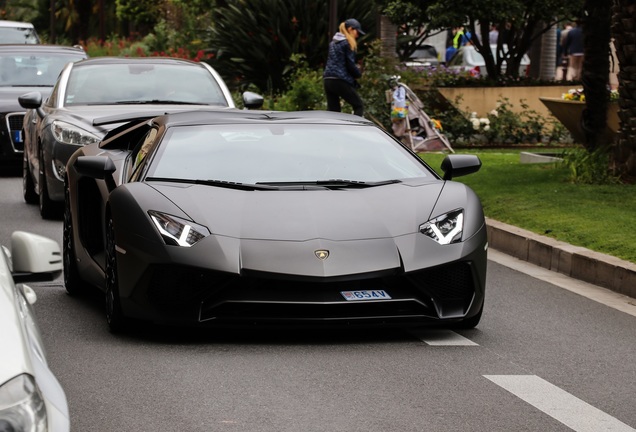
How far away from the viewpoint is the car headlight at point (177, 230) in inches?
292

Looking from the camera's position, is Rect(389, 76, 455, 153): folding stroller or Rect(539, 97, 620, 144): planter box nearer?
Rect(539, 97, 620, 144): planter box

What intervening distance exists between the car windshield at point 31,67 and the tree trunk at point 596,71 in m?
6.98

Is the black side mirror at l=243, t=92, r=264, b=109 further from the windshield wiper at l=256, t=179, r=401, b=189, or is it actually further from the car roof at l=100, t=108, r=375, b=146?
the windshield wiper at l=256, t=179, r=401, b=189

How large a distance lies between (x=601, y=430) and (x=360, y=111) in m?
15.0

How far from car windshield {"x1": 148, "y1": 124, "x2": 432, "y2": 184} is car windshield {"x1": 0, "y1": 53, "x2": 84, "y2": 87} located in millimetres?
11518

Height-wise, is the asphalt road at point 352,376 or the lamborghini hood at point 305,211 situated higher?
the lamborghini hood at point 305,211

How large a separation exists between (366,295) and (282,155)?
136cm

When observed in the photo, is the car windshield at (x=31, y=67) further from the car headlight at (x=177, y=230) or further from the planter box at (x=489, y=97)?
the car headlight at (x=177, y=230)

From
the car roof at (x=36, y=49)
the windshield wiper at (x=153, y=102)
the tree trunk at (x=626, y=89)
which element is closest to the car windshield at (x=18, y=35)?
the car roof at (x=36, y=49)

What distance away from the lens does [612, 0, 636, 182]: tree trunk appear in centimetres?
1506

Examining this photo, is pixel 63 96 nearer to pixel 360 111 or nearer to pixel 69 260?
pixel 69 260

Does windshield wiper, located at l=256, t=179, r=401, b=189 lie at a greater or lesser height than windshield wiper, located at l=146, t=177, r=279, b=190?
lesser

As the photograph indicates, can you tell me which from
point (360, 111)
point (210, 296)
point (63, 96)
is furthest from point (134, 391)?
point (360, 111)

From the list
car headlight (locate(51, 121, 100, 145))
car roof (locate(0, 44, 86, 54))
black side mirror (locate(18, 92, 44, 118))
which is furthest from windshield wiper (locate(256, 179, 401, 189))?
car roof (locate(0, 44, 86, 54))
